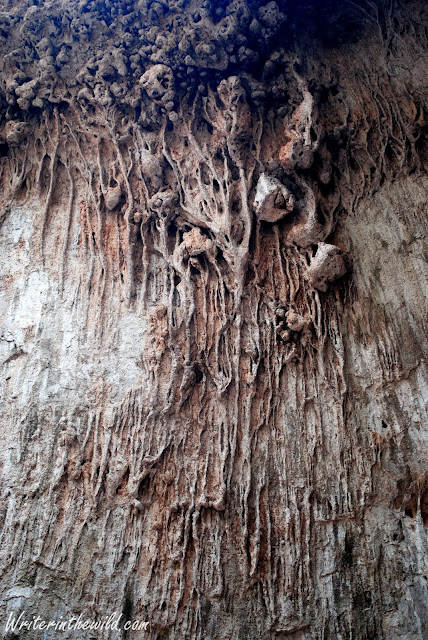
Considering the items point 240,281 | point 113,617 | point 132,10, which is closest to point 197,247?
point 240,281

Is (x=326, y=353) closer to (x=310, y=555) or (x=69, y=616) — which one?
(x=310, y=555)

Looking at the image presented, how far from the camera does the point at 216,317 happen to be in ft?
15.1

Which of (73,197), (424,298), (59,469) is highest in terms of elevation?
(424,298)

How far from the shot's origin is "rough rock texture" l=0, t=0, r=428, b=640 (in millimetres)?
3652

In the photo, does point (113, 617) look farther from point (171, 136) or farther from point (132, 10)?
point (132, 10)

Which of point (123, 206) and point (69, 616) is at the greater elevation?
point (123, 206)

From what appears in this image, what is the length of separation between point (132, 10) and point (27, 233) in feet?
8.82

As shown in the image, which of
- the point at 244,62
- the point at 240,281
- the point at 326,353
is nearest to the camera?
the point at 326,353

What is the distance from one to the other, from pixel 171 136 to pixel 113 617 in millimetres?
4603

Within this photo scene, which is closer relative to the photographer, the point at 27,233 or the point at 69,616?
the point at 69,616

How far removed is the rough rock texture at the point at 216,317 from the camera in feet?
12.0

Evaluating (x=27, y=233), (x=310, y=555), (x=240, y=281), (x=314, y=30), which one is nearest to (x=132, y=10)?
(x=314, y=30)

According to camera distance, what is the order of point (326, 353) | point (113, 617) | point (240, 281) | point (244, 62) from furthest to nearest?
point (244, 62) → point (240, 281) → point (326, 353) → point (113, 617)

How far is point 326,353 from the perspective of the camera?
4.35m
